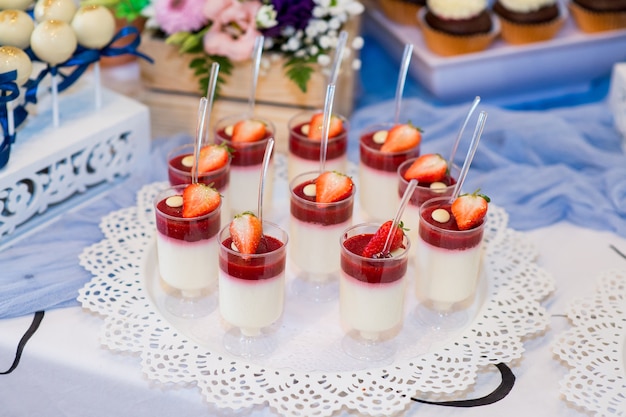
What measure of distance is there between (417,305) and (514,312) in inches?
8.1

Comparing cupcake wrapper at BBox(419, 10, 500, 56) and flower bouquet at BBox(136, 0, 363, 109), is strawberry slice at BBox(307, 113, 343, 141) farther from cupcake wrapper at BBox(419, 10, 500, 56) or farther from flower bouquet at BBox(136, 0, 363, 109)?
cupcake wrapper at BBox(419, 10, 500, 56)

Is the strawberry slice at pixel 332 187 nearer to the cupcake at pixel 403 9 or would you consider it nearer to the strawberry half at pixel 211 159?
the strawberry half at pixel 211 159

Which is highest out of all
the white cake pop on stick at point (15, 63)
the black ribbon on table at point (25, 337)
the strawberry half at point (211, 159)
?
the white cake pop on stick at point (15, 63)

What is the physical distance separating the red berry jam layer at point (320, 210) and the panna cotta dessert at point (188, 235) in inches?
7.2

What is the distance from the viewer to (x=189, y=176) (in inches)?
68.7

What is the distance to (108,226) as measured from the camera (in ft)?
6.18

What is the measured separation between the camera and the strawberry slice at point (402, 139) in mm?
1861

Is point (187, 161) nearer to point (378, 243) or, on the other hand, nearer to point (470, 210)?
point (378, 243)

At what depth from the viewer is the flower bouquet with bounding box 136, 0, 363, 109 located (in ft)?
7.08

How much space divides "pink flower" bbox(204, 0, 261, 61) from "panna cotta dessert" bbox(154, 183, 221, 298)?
636 millimetres

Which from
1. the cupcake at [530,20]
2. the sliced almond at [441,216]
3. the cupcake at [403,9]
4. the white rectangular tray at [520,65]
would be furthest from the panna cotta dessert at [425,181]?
the cupcake at [403,9]

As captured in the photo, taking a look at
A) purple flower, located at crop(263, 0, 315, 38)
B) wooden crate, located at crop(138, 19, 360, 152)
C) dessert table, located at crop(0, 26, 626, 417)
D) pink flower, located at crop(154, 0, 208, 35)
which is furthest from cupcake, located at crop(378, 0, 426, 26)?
pink flower, located at crop(154, 0, 208, 35)

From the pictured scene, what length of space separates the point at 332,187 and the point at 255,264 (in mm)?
273

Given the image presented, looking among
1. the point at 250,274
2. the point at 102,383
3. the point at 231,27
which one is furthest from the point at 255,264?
the point at 231,27
